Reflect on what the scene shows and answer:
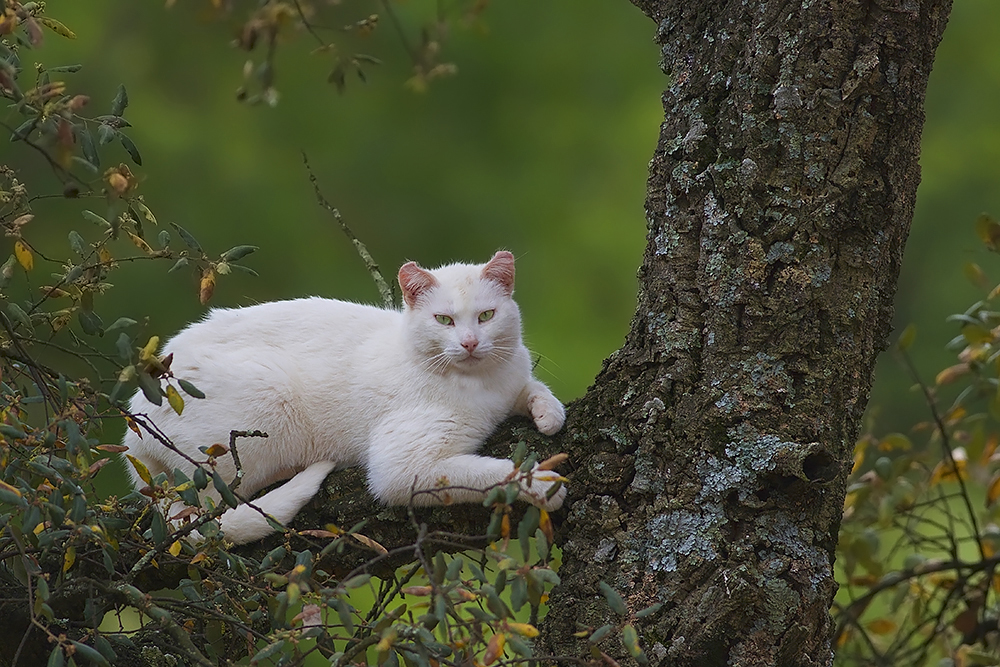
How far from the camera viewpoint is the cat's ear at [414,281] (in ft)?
8.79

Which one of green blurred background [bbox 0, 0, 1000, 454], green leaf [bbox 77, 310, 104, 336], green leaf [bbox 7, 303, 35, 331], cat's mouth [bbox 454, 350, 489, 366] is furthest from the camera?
green blurred background [bbox 0, 0, 1000, 454]

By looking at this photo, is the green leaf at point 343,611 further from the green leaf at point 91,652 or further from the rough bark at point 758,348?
the rough bark at point 758,348

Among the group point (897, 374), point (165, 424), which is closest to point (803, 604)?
point (165, 424)

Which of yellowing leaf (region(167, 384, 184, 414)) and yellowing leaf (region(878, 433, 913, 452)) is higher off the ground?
yellowing leaf (region(878, 433, 913, 452))

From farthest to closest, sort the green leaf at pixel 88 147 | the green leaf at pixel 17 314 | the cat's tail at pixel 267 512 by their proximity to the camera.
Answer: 1. the cat's tail at pixel 267 512
2. the green leaf at pixel 17 314
3. the green leaf at pixel 88 147

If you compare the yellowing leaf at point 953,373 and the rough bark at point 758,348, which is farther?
the yellowing leaf at point 953,373

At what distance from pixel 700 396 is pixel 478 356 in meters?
0.76

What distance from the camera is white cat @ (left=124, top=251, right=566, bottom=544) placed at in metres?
2.39

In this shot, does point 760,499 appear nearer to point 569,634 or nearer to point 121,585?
point 569,634

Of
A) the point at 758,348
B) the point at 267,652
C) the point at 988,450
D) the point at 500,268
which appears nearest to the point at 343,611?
the point at 267,652

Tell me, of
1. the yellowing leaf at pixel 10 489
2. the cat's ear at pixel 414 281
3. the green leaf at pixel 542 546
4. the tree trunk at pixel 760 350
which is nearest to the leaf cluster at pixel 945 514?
the tree trunk at pixel 760 350

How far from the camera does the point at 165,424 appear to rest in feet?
8.14

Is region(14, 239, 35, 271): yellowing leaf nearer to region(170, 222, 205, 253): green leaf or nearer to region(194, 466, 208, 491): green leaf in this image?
region(170, 222, 205, 253): green leaf

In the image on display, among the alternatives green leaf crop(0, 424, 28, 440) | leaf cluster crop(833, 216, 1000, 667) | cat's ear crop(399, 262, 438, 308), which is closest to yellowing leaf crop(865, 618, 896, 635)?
leaf cluster crop(833, 216, 1000, 667)
